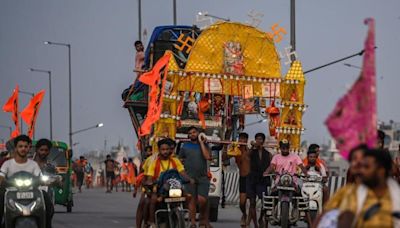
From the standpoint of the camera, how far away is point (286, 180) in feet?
64.9

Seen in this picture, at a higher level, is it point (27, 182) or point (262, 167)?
point (262, 167)

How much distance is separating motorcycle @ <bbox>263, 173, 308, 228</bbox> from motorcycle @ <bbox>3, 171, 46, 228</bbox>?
17.7 feet

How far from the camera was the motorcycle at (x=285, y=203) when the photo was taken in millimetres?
19766

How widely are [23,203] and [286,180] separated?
5.77 m

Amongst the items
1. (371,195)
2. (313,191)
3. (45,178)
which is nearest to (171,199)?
(45,178)

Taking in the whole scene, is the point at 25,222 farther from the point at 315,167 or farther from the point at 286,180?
the point at 315,167

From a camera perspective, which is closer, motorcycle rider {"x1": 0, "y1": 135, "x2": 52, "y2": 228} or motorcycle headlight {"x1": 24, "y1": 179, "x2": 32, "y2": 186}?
motorcycle headlight {"x1": 24, "y1": 179, "x2": 32, "y2": 186}

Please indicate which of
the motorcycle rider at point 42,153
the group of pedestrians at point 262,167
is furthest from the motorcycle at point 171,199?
the group of pedestrians at point 262,167

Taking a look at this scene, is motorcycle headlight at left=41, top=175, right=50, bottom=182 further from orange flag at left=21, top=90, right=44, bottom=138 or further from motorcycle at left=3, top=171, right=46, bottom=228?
orange flag at left=21, top=90, right=44, bottom=138

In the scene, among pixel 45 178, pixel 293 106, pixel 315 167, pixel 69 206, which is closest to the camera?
pixel 45 178

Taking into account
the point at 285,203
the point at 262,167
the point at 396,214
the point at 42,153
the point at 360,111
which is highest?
the point at 360,111

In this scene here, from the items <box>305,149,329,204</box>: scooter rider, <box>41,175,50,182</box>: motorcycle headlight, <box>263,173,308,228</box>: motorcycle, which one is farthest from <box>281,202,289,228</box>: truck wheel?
<box>41,175,50,182</box>: motorcycle headlight

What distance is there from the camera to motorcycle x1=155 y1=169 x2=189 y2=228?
16.8 meters

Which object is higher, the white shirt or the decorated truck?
the decorated truck
